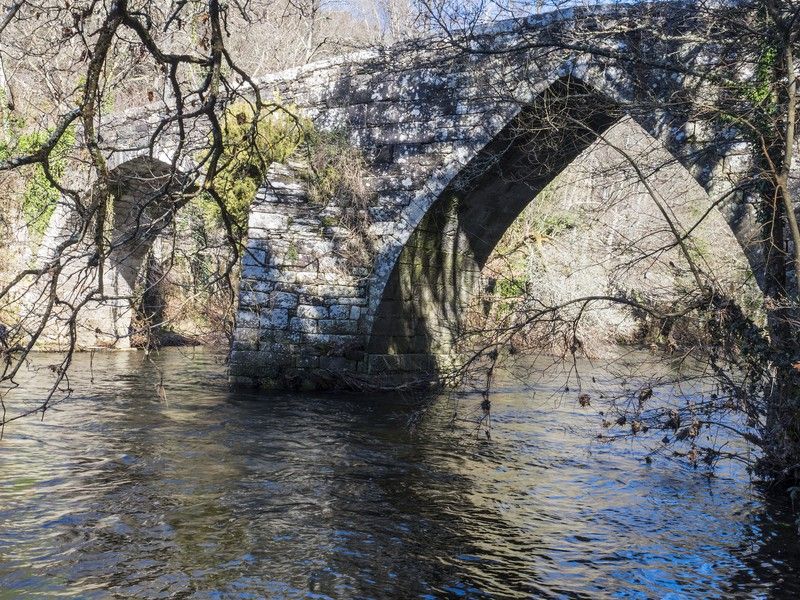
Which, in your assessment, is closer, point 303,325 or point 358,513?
point 358,513

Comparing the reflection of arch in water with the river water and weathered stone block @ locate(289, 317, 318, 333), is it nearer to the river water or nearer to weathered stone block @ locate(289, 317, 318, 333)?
weathered stone block @ locate(289, 317, 318, 333)

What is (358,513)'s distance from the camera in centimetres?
503

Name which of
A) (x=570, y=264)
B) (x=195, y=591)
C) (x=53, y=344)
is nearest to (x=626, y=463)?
(x=195, y=591)

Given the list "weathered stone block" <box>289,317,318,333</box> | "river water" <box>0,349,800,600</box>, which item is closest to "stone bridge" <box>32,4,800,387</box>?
"weathered stone block" <box>289,317,318,333</box>

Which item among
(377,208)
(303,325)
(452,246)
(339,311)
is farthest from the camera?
(452,246)

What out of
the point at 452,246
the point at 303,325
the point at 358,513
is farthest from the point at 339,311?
the point at 358,513

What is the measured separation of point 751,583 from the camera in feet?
13.1

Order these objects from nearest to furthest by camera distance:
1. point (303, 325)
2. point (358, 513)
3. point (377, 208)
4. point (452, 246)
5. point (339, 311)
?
point (358, 513) < point (303, 325) < point (339, 311) < point (377, 208) < point (452, 246)

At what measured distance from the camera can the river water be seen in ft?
12.9

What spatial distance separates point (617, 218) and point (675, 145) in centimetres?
912

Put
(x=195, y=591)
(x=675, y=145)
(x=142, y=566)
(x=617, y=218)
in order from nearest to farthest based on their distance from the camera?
(x=195, y=591)
(x=142, y=566)
(x=675, y=145)
(x=617, y=218)

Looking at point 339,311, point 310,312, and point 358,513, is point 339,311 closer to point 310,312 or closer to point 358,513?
point 310,312

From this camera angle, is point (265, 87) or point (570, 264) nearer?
point (265, 87)

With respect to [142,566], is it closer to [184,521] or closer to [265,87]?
[184,521]
